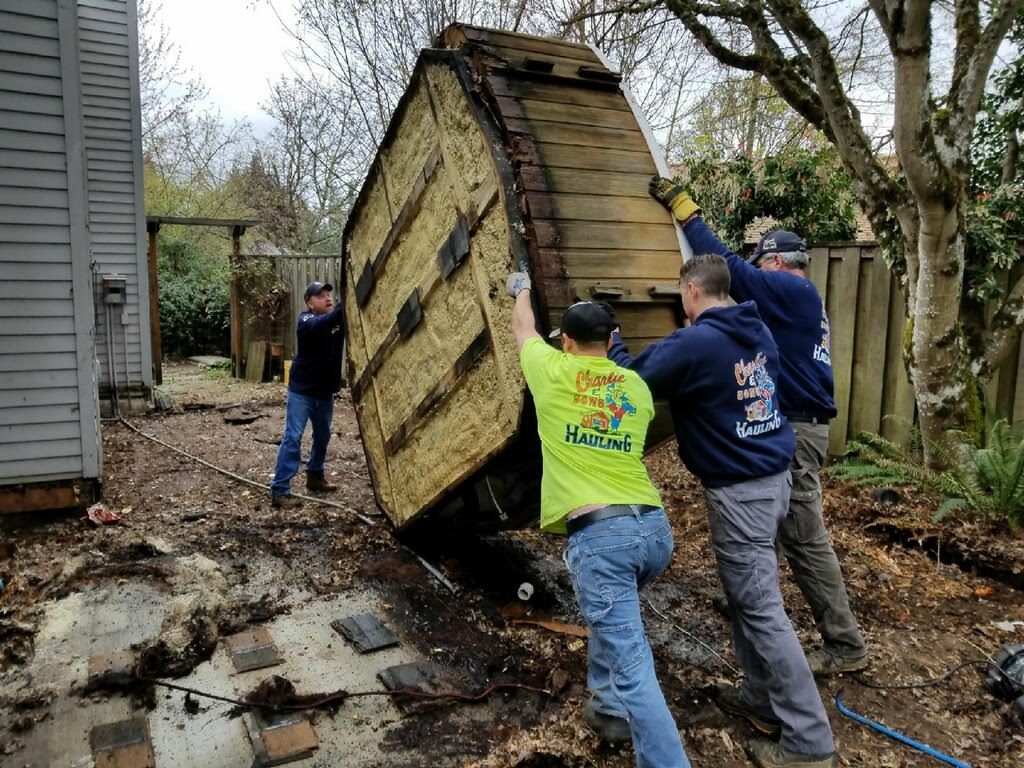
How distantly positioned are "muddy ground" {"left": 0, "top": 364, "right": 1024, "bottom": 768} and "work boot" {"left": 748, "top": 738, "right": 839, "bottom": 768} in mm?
94

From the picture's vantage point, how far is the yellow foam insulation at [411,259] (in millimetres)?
3736

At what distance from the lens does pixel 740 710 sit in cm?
328

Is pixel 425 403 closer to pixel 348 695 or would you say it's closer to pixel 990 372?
pixel 348 695

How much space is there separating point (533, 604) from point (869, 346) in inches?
180

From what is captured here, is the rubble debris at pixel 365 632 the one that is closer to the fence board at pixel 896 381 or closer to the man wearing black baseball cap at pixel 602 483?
the man wearing black baseball cap at pixel 602 483

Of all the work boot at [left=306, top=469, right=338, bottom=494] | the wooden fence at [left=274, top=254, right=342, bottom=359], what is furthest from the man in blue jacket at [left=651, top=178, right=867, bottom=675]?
the wooden fence at [left=274, top=254, right=342, bottom=359]

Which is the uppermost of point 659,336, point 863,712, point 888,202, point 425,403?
point 888,202

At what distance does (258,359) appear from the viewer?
47.1ft

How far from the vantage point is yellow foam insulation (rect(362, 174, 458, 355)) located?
3736 mm

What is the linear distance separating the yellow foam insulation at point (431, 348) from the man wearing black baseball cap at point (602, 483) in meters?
0.77

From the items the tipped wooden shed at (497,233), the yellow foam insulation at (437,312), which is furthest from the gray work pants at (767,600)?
the yellow foam insulation at (437,312)

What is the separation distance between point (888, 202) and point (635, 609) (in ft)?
15.9

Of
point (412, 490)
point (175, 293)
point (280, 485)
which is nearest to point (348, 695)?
point (412, 490)

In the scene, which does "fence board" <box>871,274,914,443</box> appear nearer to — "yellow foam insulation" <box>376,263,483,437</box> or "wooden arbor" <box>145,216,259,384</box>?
"yellow foam insulation" <box>376,263,483,437</box>
